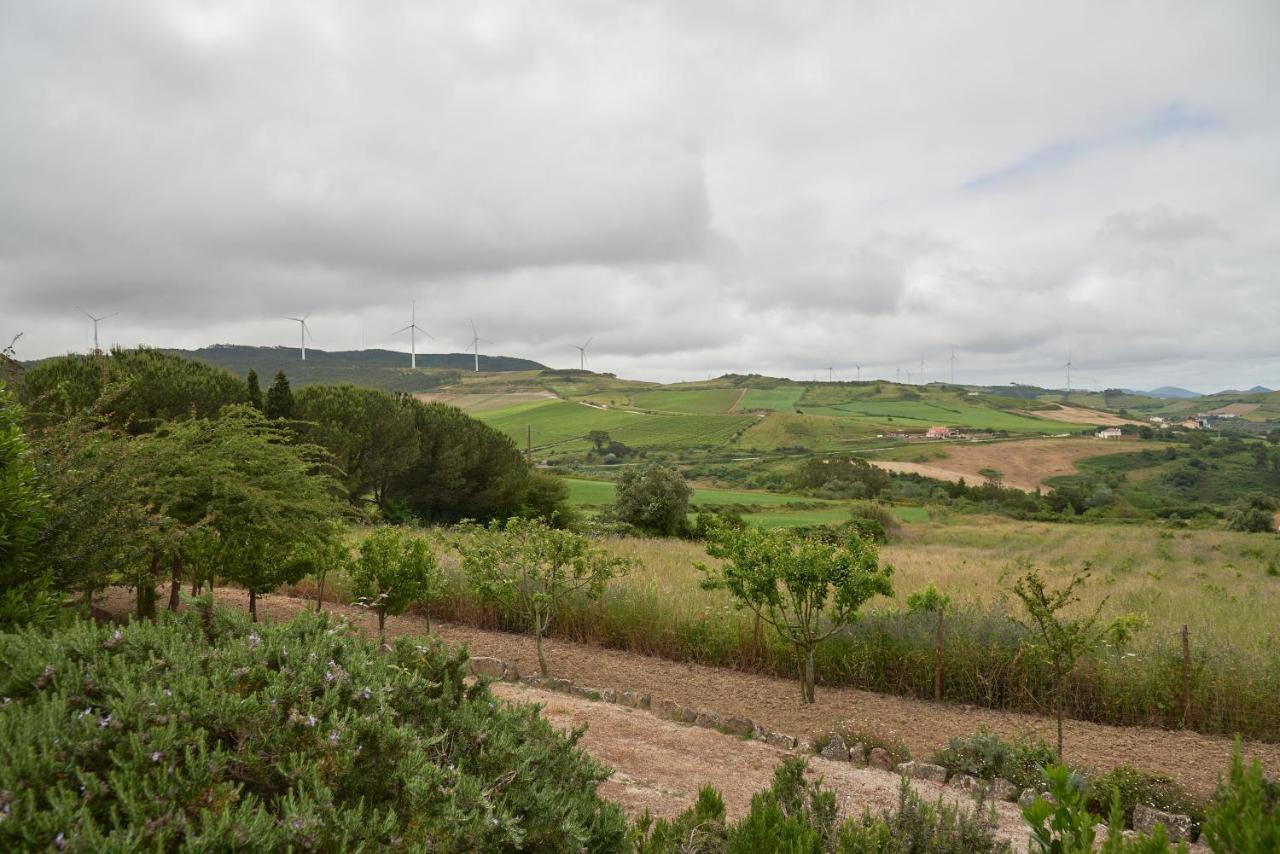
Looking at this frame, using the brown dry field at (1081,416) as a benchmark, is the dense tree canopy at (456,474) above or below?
below

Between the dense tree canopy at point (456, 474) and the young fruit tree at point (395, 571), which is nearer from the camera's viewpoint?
the young fruit tree at point (395, 571)

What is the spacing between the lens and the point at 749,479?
81.7 m

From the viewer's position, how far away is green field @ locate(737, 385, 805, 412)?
14125 cm

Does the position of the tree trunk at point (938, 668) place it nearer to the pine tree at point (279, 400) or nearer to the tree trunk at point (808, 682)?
the tree trunk at point (808, 682)

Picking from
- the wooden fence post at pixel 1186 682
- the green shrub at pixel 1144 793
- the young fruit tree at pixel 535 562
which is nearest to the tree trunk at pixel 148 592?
the young fruit tree at pixel 535 562

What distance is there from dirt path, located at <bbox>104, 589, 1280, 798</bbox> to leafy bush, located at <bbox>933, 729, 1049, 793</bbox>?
50 cm

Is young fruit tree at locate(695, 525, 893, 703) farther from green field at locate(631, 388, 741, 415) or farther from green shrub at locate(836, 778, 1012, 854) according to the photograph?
green field at locate(631, 388, 741, 415)

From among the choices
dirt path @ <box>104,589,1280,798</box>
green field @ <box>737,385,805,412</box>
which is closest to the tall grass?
dirt path @ <box>104,589,1280,798</box>

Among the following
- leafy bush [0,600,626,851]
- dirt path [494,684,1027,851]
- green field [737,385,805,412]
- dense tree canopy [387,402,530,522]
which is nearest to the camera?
leafy bush [0,600,626,851]

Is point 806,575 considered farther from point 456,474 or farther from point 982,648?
point 456,474

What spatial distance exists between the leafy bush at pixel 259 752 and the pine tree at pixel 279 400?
32.4m

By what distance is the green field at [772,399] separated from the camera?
141 meters

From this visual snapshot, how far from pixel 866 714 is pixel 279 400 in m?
30.5

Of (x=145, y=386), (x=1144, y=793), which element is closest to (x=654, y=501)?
(x=145, y=386)
